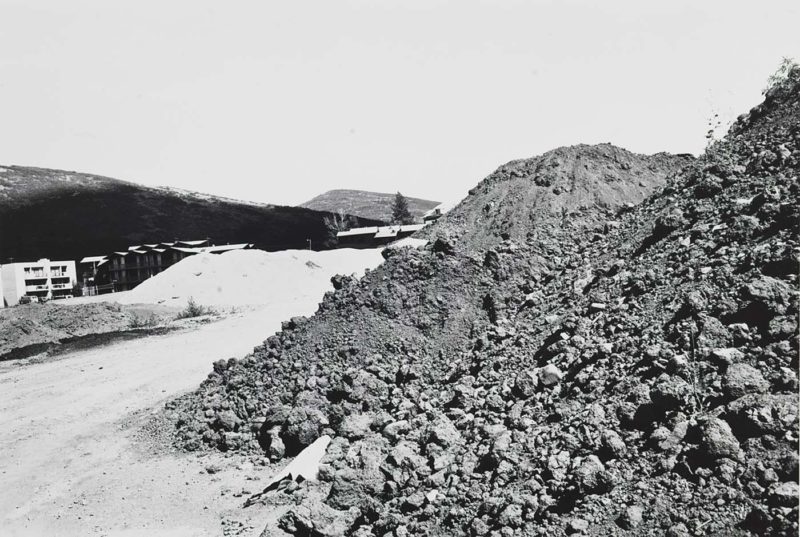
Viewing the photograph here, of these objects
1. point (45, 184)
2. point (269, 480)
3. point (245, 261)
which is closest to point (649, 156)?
point (269, 480)

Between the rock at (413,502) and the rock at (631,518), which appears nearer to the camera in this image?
the rock at (631,518)

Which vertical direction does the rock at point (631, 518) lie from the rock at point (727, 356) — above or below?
below

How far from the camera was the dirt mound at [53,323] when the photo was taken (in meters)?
23.9

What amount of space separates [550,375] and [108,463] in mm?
8321

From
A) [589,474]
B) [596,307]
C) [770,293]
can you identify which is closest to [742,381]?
[770,293]

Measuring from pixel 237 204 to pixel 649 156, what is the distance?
9078 cm

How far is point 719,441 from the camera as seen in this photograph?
14.2ft

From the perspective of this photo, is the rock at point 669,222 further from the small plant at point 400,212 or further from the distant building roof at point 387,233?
the small plant at point 400,212

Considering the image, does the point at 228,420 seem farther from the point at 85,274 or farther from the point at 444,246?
the point at 85,274

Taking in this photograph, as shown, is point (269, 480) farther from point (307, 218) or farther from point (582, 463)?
point (307, 218)

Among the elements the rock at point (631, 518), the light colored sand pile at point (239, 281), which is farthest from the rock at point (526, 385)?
the light colored sand pile at point (239, 281)

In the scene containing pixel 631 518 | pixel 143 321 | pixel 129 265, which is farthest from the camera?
pixel 129 265

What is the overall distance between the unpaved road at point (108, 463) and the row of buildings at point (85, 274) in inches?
1225

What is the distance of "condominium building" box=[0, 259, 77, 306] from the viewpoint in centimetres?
4344
